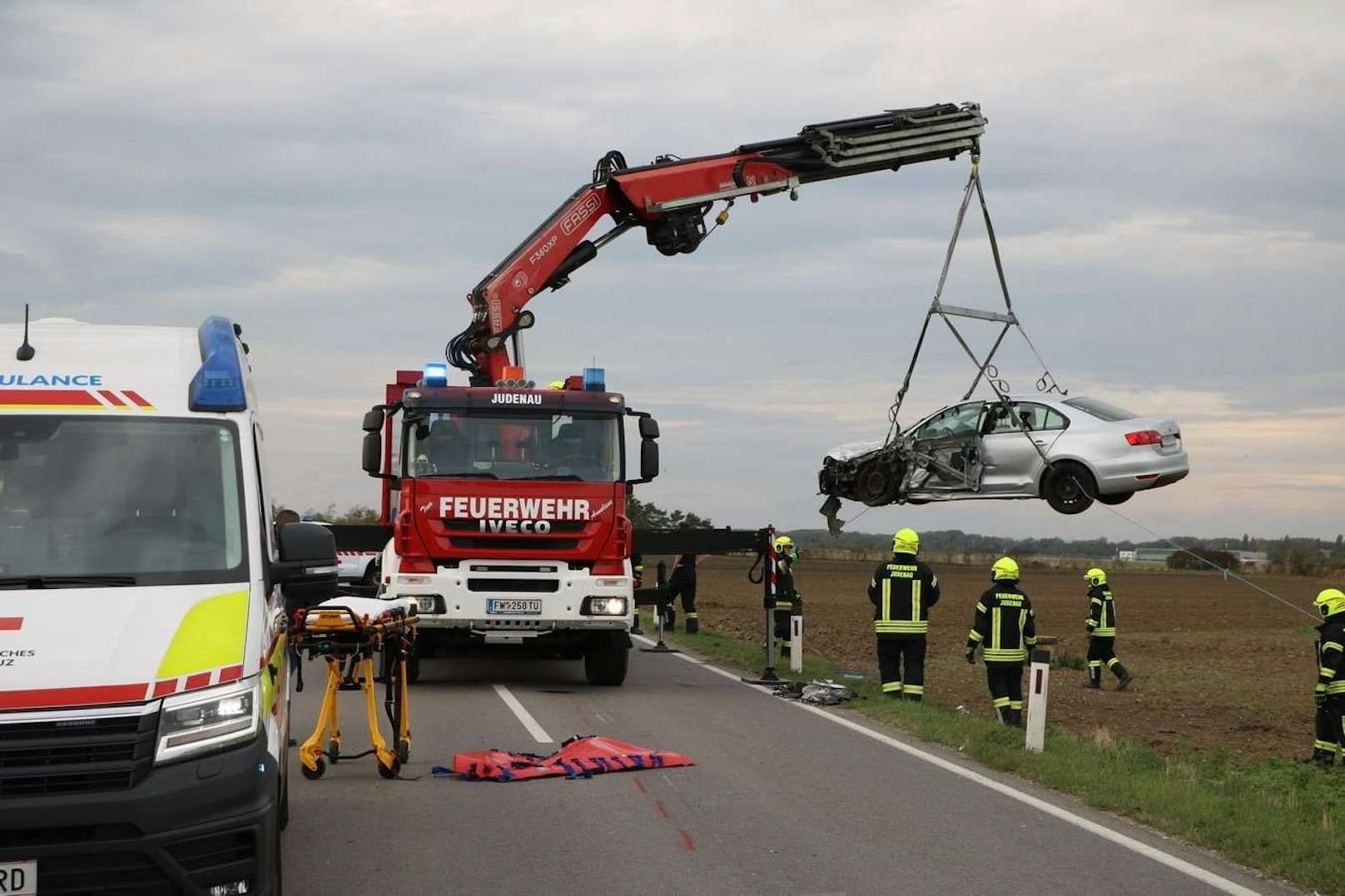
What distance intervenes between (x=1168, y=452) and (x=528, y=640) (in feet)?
22.0

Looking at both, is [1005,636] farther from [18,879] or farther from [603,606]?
[18,879]

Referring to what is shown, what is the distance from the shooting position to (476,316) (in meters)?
17.0

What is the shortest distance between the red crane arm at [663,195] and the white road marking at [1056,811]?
5.54m

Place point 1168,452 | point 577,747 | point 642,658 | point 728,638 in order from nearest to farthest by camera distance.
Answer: point 577,747, point 1168,452, point 642,658, point 728,638

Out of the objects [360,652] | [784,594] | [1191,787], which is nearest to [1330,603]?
[1191,787]

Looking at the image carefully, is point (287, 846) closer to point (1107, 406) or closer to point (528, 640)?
point (528, 640)

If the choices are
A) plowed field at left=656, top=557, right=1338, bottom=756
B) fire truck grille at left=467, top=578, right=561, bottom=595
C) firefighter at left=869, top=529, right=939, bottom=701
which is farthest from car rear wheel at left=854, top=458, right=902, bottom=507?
fire truck grille at left=467, top=578, right=561, bottom=595

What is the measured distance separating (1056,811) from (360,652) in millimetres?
4363

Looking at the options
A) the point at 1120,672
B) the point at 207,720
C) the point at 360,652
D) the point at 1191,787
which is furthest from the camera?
the point at 1120,672

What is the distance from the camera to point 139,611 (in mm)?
5684

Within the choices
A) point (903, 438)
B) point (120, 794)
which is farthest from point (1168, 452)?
point (120, 794)

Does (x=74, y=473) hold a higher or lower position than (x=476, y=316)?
lower

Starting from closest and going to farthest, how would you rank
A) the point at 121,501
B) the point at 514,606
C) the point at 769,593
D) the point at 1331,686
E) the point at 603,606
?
the point at 121,501
the point at 1331,686
the point at 514,606
the point at 603,606
the point at 769,593

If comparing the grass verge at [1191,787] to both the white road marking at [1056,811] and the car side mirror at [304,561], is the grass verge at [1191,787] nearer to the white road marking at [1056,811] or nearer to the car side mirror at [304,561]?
the white road marking at [1056,811]
